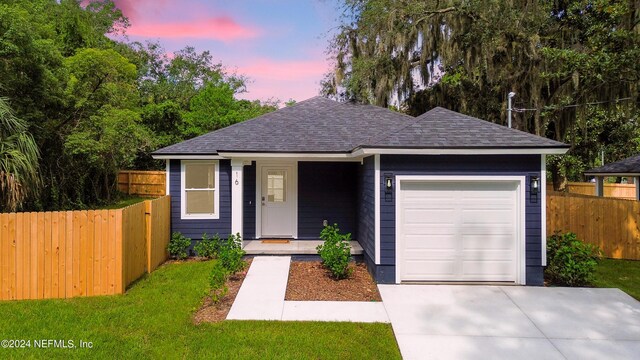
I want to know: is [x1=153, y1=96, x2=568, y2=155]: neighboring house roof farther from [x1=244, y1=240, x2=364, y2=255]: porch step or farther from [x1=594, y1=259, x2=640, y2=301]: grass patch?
[x1=594, y1=259, x2=640, y2=301]: grass patch

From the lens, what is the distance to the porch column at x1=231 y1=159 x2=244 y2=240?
26.3 feet

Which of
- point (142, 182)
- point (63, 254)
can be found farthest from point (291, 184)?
point (142, 182)

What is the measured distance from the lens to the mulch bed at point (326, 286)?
5637 mm

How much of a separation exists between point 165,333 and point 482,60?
12399 millimetres

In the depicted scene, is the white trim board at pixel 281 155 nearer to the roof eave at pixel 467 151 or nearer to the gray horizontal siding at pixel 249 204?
the gray horizontal siding at pixel 249 204

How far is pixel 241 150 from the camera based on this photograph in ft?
25.5

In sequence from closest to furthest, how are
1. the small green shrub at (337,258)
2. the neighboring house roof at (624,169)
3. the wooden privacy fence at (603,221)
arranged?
the small green shrub at (337,258) < the wooden privacy fence at (603,221) < the neighboring house roof at (624,169)

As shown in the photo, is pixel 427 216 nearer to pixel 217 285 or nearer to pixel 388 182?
pixel 388 182

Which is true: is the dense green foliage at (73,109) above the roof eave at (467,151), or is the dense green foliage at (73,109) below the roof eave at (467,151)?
above

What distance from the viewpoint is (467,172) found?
628 cm

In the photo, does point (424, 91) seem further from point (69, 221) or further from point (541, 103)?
point (69, 221)

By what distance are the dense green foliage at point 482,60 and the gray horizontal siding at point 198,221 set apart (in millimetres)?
6638
